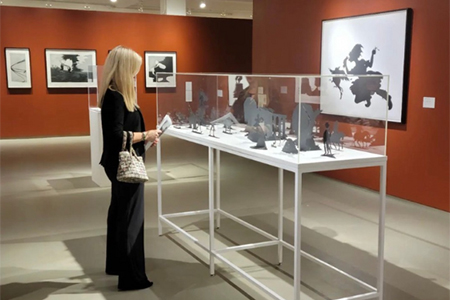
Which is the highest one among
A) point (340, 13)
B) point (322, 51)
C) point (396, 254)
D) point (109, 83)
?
point (340, 13)

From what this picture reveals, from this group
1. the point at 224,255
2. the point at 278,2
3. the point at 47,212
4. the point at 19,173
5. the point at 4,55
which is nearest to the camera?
the point at 224,255

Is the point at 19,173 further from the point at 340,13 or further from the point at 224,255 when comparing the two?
the point at 340,13

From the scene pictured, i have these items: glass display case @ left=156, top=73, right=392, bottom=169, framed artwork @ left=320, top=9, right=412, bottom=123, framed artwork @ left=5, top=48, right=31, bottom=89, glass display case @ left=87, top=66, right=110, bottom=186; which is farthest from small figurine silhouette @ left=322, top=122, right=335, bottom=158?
framed artwork @ left=5, top=48, right=31, bottom=89

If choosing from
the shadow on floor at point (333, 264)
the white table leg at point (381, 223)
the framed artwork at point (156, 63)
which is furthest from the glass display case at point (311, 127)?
the framed artwork at point (156, 63)

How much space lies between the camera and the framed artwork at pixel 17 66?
440 inches

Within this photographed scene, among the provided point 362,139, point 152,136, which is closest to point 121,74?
point 152,136

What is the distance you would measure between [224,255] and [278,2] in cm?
529

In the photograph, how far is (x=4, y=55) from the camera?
11.2 metres

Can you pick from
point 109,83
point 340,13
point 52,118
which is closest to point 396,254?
point 109,83

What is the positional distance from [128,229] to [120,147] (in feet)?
1.89

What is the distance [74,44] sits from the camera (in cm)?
1166

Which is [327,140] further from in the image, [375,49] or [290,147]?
[375,49]

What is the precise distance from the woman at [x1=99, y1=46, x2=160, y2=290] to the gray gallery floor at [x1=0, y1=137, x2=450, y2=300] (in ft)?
0.63

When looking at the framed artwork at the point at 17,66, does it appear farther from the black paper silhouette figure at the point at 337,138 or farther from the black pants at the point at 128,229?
the black paper silhouette figure at the point at 337,138
